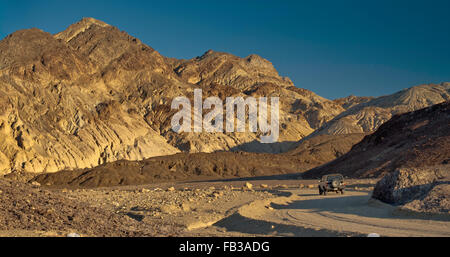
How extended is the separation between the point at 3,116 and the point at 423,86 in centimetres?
11501

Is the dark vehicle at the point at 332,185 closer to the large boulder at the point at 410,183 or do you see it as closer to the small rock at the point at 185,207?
the large boulder at the point at 410,183

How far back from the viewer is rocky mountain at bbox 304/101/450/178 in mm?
41500

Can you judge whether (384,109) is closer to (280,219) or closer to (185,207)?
(185,207)

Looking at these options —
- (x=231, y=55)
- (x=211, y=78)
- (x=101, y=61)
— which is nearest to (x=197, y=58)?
(x=231, y=55)

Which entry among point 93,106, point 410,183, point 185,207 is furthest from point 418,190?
point 93,106

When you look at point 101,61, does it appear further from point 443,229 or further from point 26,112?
point 443,229

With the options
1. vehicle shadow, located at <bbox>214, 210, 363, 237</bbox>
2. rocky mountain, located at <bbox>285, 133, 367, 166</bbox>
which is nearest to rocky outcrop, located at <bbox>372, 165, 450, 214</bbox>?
vehicle shadow, located at <bbox>214, 210, 363, 237</bbox>

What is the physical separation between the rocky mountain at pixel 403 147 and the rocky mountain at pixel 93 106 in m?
39.1

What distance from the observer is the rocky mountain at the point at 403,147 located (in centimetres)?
4150

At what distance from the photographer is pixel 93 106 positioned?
297 ft

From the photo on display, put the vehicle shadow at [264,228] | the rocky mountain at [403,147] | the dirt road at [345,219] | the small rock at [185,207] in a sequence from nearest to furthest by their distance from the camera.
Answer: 1. the dirt road at [345,219]
2. the vehicle shadow at [264,228]
3. the small rock at [185,207]
4. the rocky mountain at [403,147]

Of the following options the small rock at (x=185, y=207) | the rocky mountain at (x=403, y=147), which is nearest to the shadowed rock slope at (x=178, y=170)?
the rocky mountain at (x=403, y=147)

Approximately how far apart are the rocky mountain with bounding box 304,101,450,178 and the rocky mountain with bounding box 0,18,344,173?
128ft

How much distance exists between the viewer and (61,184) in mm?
59344
